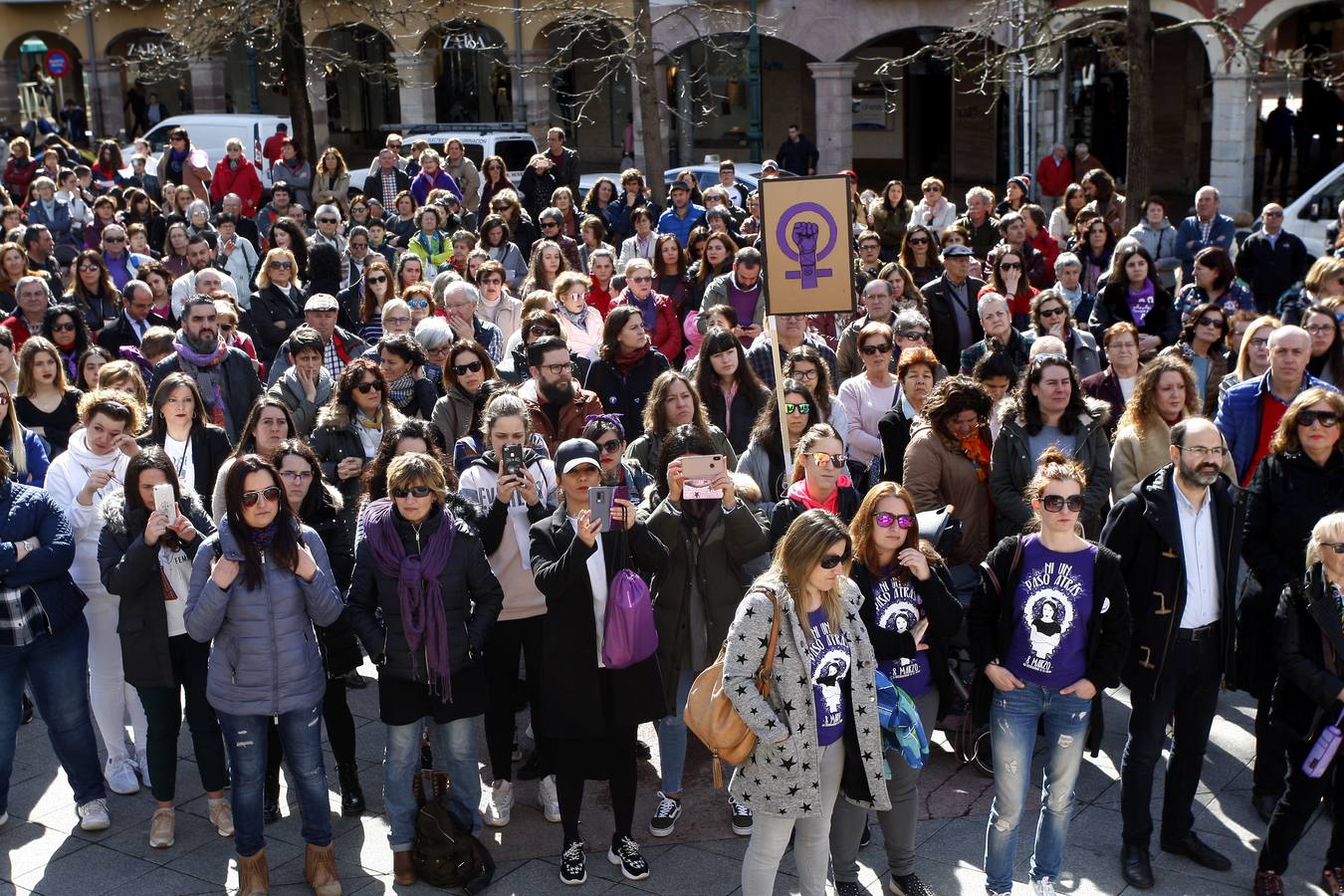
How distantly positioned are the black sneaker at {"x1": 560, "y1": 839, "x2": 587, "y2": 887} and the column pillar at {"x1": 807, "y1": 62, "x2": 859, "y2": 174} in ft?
77.8

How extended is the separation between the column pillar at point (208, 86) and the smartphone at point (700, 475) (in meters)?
29.8

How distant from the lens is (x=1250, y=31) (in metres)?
22.8

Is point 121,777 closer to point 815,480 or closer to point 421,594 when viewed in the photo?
point 421,594

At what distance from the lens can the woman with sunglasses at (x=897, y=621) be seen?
588 cm

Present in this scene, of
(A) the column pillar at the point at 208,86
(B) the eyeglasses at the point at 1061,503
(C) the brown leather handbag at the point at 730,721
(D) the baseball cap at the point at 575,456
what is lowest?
(C) the brown leather handbag at the point at 730,721

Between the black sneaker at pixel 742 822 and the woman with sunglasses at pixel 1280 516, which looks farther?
the black sneaker at pixel 742 822

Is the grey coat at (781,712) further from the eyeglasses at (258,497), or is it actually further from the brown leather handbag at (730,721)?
the eyeglasses at (258,497)

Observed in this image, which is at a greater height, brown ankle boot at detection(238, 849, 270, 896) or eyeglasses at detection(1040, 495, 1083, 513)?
eyeglasses at detection(1040, 495, 1083, 513)

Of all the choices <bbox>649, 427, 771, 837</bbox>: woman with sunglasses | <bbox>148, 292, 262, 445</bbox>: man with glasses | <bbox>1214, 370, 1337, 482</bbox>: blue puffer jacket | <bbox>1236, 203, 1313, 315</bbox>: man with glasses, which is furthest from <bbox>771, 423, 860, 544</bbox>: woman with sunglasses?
<bbox>1236, 203, 1313, 315</bbox>: man with glasses

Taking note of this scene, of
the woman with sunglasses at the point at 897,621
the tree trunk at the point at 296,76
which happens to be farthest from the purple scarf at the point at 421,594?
the tree trunk at the point at 296,76

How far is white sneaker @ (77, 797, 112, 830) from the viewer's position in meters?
6.84

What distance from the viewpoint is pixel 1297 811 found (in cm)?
602

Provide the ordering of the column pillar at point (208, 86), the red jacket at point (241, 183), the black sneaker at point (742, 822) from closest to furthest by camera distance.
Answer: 1. the black sneaker at point (742, 822)
2. the red jacket at point (241, 183)
3. the column pillar at point (208, 86)

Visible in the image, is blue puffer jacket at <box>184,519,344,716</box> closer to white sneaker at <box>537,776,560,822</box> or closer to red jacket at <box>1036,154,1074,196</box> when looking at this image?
white sneaker at <box>537,776,560,822</box>
